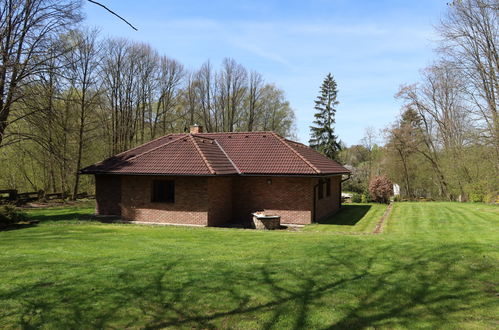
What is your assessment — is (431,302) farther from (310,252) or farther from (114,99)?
(114,99)

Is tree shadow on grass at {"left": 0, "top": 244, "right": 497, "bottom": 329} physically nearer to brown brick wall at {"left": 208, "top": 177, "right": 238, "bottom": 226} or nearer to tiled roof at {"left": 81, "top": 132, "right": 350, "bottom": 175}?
brown brick wall at {"left": 208, "top": 177, "right": 238, "bottom": 226}

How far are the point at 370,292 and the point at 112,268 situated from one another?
4.87 metres

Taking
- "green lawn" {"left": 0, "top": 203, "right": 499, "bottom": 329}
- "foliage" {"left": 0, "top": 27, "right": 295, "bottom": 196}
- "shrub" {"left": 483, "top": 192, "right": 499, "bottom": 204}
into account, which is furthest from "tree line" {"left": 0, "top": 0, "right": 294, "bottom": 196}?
"shrub" {"left": 483, "top": 192, "right": 499, "bottom": 204}

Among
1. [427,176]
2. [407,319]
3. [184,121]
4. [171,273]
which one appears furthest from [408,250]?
[184,121]

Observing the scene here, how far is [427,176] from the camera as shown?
40062mm

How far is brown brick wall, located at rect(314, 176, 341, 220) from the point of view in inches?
723

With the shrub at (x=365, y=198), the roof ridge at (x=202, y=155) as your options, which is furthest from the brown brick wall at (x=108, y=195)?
the shrub at (x=365, y=198)

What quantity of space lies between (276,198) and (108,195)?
9556 millimetres

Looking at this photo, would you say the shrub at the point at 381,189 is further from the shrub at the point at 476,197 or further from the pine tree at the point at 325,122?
the pine tree at the point at 325,122

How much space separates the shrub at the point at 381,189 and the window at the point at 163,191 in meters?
19.7

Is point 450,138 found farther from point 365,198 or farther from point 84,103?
point 84,103

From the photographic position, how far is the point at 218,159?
60.0ft

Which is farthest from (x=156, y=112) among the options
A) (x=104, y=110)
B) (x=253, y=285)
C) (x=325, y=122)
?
(x=253, y=285)

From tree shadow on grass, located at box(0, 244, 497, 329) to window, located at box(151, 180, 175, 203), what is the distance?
34.4ft
